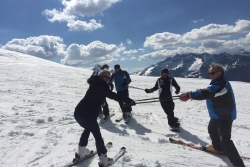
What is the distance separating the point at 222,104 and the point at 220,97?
0.61 feet

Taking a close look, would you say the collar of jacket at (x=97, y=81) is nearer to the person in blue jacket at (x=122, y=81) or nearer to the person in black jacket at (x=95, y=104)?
the person in black jacket at (x=95, y=104)

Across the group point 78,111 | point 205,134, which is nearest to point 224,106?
point 205,134

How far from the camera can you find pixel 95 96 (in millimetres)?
4840

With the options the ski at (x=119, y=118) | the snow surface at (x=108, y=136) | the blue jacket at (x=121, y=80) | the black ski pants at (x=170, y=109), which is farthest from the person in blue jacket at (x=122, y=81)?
the black ski pants at (x=170, y=109)

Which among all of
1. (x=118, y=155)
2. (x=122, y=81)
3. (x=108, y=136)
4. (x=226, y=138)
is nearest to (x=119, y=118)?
(x=122, y=81)

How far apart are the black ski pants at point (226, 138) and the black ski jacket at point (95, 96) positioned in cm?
249

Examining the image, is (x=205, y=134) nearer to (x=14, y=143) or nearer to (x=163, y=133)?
(x=163, y=133)

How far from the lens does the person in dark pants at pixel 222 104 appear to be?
502cm

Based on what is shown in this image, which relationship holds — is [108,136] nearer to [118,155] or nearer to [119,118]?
[118,155]

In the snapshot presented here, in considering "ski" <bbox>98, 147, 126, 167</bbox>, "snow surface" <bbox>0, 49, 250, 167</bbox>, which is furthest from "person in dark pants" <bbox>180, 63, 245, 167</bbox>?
"ski" <bbox>98, 147, 126, 167</bbox>

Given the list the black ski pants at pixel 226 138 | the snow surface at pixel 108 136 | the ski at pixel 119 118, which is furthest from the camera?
the ski at pixel 119 118

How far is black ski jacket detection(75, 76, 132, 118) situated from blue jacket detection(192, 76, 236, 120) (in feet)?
6.15

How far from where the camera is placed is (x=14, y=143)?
20.5 ft

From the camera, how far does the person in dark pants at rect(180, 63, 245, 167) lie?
5020 mm
